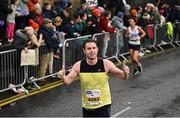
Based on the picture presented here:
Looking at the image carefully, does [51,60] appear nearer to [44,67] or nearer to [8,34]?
[44,67]

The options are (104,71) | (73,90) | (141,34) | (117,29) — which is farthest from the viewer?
(117,29)

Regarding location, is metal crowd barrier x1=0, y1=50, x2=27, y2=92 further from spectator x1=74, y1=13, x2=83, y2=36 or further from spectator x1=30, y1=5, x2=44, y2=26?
spectator x1=74, y1=13, x2=83, y2=36

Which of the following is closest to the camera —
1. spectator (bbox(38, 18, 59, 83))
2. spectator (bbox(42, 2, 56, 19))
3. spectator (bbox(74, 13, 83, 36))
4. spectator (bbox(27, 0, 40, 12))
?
spectator (bbox(38, 18, 59, 83))

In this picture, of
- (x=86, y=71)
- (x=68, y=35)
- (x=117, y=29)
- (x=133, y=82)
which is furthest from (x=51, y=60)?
(x=86, y=71)

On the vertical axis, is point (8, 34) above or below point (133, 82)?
above

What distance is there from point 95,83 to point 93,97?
20 cm

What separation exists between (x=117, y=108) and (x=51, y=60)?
3132 mm

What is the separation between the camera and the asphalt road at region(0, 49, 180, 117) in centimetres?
1007

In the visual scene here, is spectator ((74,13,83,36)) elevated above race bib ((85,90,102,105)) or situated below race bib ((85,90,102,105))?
above

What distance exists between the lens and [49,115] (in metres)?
9.85

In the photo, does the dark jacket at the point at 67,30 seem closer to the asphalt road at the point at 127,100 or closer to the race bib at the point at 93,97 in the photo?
the asphalt road at the point at 127,100

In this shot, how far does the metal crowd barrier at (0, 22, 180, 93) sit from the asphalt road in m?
0.64

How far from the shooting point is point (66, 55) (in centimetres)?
1372

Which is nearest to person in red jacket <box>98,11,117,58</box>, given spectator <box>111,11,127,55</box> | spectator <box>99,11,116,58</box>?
spectator <box>99,11,116,58</box>
